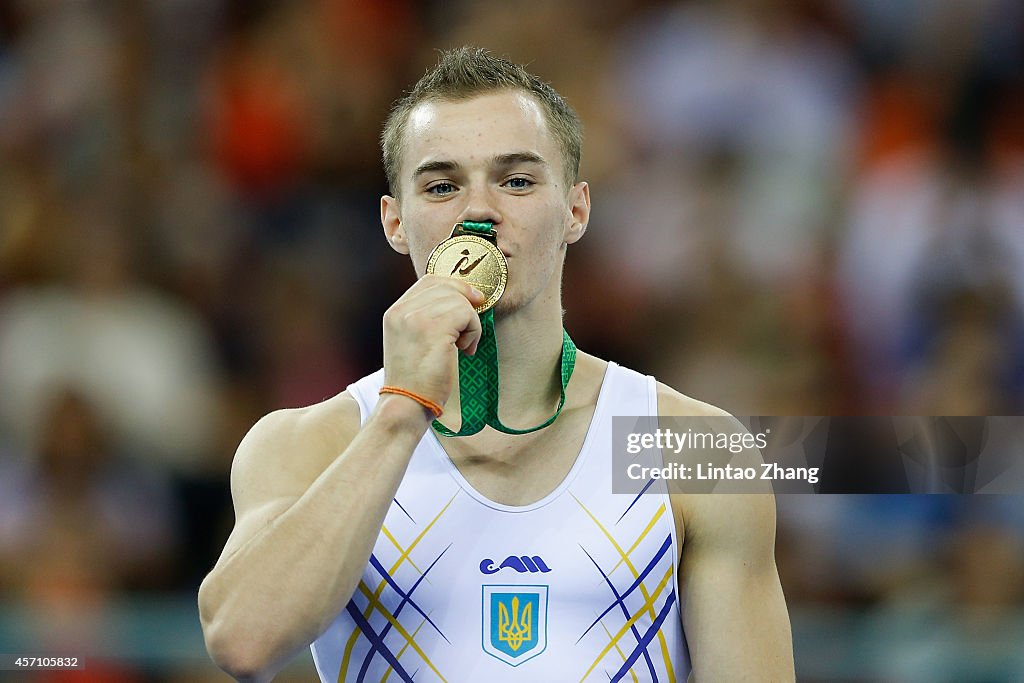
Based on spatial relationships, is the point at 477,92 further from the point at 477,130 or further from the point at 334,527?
the point at 334,527

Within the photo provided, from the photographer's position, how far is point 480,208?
125 inches

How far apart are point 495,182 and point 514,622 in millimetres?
1087

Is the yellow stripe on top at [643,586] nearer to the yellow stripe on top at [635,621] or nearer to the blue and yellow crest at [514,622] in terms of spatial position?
the yellow stripe on top at [635,621]

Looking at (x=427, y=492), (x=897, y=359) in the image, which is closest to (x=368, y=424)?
(x=427, y=492)

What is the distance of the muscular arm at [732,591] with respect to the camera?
320cm

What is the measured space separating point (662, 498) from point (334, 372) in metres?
3.50

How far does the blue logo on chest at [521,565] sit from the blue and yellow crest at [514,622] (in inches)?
1.6

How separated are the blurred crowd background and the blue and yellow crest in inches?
→ 95.0

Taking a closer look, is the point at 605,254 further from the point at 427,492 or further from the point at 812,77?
the point at 427,492

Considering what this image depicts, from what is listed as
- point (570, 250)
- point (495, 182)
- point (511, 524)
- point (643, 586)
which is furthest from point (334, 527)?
point (570, 250)

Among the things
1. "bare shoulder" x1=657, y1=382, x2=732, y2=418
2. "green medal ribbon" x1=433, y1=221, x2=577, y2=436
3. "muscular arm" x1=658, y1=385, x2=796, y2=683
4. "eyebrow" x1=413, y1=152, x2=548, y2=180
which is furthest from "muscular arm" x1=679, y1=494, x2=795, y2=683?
"eyebrow" x1=413, y1=152, x2=548, y2=180

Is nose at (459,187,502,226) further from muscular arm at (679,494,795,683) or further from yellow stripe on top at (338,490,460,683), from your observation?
muscular arm at (679,494,795,683)

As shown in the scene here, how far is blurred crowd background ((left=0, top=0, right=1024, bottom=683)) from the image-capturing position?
599 centimetres

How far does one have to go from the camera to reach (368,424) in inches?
113
